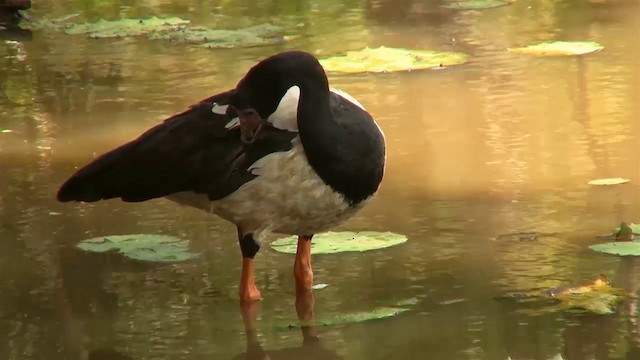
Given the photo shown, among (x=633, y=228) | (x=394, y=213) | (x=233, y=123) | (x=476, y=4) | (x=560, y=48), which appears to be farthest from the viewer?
(x=476, y=4)

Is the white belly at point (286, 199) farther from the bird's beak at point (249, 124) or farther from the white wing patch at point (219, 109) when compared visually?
the white wing patch at point (219, 109)

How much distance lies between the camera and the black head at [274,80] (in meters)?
5.22

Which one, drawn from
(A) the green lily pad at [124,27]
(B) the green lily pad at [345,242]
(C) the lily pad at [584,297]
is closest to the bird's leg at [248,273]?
(B) the green lily pad at [345,242]

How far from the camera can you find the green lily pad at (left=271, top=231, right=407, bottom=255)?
5953 mm

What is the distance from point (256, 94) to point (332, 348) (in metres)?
1.09

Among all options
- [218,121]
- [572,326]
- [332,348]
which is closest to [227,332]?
[332,348]

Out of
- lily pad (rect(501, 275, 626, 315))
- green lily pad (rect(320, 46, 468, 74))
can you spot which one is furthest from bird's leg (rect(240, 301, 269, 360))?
green lily pad (rect(320, 46, 468, 74))

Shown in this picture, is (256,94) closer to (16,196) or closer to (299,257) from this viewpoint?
(299,257)

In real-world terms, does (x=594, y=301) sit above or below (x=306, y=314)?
above

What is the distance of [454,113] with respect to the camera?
8438mm

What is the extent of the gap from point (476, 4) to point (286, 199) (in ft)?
26.3

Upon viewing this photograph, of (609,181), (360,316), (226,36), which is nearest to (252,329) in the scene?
(360,316)

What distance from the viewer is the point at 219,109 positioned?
541cm

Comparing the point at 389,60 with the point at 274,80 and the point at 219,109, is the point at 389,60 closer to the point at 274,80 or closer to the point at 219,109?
the point at 219,109
